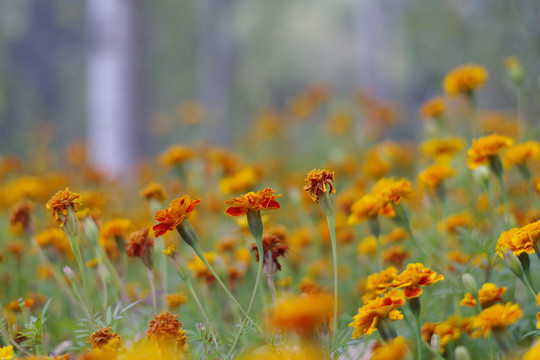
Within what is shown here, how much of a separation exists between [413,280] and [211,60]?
8.63m

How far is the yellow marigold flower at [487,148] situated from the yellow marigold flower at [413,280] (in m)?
0.42

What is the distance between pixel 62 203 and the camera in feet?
3.34

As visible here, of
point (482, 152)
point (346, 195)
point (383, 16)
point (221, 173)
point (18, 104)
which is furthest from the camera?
point (18, 104)

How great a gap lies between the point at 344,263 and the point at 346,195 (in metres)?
0.26

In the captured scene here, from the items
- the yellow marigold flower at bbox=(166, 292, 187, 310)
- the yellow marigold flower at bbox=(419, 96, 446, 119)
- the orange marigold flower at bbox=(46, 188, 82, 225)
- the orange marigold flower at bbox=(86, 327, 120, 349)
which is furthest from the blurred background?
the orange marigold flower at bbox=(86, 327, 120, 349)

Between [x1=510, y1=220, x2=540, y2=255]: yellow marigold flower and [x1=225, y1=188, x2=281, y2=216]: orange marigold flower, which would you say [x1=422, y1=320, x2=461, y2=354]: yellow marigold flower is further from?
[x1=225, y1=188, x2=281, y2=216]: orange marigold flower

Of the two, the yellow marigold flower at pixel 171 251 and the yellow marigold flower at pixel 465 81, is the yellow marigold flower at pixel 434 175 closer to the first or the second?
the yellow marigold flower at pixel 465 81

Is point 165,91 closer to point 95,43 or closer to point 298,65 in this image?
point 298,65

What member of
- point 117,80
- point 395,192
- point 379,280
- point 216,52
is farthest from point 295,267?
point 216,52

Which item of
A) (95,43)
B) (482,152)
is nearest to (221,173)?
(482,152)

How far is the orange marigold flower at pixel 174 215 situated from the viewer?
3.05 ft

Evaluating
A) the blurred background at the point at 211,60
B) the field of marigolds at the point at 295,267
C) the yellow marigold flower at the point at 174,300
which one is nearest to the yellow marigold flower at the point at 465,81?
the field of marigolds at the point at 295,267

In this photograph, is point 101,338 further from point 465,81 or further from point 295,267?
point 465,81

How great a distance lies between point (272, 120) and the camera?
3598 millimetres
